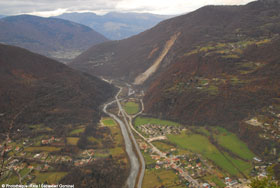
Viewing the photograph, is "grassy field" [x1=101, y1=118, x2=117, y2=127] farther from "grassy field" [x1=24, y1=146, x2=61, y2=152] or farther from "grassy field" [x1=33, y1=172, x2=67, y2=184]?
"grassy field" [x1=33, y1=172, x2=67, y2=184]

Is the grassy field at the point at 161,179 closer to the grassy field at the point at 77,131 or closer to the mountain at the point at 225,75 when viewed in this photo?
the mountain at the point at 225,75

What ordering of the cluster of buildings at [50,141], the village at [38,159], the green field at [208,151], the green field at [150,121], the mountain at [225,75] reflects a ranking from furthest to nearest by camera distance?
the green field at [150,121]
the mountain at [225,75]
the cluster of buildings at [50,141]
the green field at [208,151]
the village at [38,159]

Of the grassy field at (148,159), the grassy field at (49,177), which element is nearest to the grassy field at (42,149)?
the grassy field at (49,177)

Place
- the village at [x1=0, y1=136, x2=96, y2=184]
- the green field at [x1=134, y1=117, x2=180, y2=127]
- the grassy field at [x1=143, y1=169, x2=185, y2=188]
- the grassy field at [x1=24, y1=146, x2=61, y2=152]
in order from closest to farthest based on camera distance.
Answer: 1. the grassy field at [x1=143, y1=169, x2=185, y2=188]
2. the village at [x1=0, y1=136, x2=96, y2=184]
3. the grassy field at [x1=24, y1=146, x2=61, y2=152]
4. the green field at [x1=134, y1=117, x2=180, y2=127]

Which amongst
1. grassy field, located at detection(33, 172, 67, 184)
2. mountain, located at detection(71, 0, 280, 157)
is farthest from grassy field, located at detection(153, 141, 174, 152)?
grassy field, located at detection(33, 172, 67, 184)

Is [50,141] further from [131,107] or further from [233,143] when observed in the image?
[233,143]
